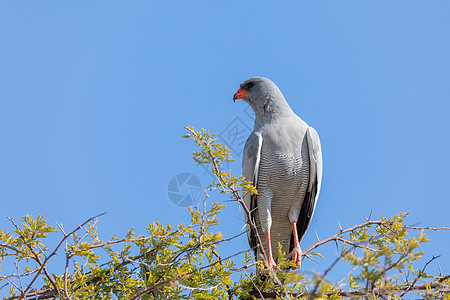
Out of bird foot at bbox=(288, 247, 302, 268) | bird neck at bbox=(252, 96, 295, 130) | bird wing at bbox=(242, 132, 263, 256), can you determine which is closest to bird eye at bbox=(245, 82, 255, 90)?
bird neck at bbox=(252, 96, 295, 130)

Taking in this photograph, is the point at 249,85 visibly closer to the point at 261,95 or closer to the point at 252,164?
the point at 261,95

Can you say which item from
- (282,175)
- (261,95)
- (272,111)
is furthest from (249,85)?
(282,175)

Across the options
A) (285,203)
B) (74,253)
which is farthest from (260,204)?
(74,253)

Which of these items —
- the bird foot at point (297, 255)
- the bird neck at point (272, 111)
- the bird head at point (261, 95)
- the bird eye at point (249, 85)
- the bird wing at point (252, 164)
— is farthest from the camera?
the bird eye at point (249, 85)

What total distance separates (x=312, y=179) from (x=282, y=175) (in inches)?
13.1

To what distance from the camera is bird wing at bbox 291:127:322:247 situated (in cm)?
482

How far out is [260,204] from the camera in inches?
189

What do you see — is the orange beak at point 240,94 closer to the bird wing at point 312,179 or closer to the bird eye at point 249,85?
the bird eye at point 249,85

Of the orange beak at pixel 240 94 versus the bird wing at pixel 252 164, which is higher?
the orange beak at pixel 240 94

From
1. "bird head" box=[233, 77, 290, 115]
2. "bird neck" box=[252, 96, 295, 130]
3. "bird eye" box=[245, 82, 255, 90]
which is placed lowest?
"bird neck" box=[252, 96, 295, 130]

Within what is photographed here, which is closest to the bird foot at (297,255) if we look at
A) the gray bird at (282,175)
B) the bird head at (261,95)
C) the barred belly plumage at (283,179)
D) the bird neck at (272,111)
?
the gray bird at (282,175)

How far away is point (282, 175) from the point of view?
4.73 meters

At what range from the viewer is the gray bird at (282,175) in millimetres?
4730

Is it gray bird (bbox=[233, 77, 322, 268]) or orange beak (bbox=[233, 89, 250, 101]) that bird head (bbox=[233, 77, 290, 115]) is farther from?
gray bird (bbox=[233, 77, 322, 268])
